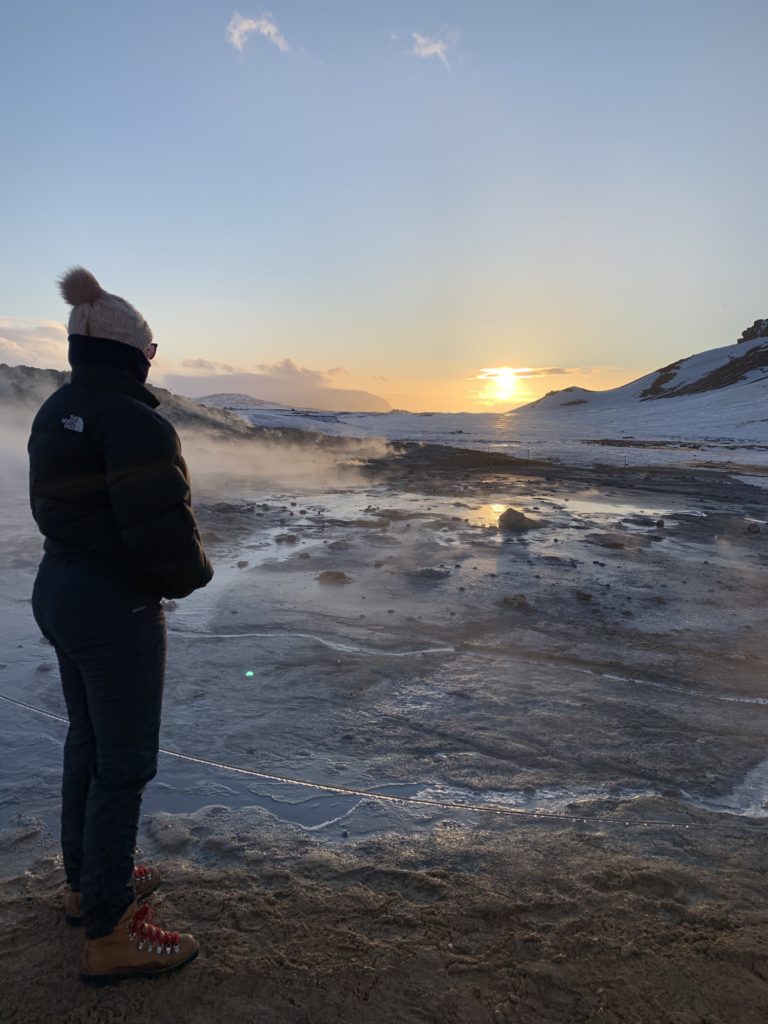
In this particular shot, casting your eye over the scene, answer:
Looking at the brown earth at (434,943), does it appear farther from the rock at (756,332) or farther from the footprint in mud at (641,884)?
the rock at (756,332)

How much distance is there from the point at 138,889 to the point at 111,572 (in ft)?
3.68

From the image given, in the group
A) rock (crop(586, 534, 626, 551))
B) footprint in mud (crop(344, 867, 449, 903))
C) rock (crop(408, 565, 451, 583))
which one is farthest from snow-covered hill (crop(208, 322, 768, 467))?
footprint in mud (crop(344, 867, 449, 903))

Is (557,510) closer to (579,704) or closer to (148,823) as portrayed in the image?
(579,704)

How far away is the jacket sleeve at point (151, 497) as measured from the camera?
5.92ft

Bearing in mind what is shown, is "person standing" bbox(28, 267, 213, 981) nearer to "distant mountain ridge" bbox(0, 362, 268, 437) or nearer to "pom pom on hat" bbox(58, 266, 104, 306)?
"pom pom on hat" bbox(58, 266, 104, 306)

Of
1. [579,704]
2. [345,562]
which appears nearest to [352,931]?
[579,704]

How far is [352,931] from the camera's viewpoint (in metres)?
2.12

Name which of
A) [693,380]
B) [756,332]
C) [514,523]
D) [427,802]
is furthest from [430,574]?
[756,332]

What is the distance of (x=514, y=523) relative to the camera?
9.68 metres

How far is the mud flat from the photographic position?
1.94m

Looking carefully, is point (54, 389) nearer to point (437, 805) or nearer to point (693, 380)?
point (437, 805)

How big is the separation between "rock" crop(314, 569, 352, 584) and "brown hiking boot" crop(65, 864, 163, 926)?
4236 millimetres

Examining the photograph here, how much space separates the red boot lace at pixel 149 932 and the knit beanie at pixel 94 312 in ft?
5.39

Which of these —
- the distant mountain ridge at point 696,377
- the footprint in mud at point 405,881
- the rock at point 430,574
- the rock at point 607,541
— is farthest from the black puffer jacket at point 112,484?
the distant mountain ridge at point 696,377
